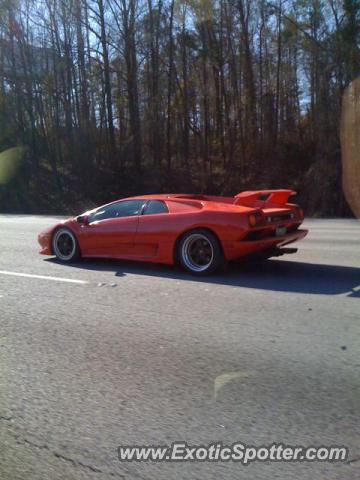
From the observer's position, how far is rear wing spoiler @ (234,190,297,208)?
28.7 feet

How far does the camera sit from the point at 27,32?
37312 mm

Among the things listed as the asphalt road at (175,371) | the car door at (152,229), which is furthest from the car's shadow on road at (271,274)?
the car door at (152,229)

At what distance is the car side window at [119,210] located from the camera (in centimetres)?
902

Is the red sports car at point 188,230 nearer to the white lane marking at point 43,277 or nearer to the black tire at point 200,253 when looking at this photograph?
the black tire at point 200,253

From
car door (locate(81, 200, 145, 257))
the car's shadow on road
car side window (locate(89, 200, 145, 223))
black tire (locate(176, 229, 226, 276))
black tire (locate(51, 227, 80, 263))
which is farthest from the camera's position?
black tire (locate(51, 227, 80, 263))

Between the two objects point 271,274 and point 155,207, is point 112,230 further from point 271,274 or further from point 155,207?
point 271,274

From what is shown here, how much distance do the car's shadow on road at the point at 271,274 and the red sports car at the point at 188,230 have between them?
0.22 m

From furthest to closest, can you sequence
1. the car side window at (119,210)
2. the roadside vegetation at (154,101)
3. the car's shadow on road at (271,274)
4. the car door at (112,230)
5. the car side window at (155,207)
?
the roadside vegetation at (154,101)
the car side window at (119,210)
the car door at (112,230)
the car side window at (155,207)
the car's shadow on road at (271,274)

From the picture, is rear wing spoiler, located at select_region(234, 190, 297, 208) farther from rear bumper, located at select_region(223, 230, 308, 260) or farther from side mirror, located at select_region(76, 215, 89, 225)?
side mirror, located at select_region(76, 215, 89, 225)

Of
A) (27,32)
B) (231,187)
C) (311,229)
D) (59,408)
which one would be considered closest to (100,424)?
(59,408)

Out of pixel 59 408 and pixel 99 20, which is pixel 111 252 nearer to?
pixel 59 408

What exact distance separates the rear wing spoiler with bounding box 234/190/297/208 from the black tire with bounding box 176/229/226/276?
3.32 ft

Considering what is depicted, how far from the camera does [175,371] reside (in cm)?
451

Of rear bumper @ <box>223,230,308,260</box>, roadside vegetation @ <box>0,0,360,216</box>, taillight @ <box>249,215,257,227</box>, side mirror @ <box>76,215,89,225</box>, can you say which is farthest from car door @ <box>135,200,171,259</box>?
roadside vegetation @ <box>0,0,360,216</box>
